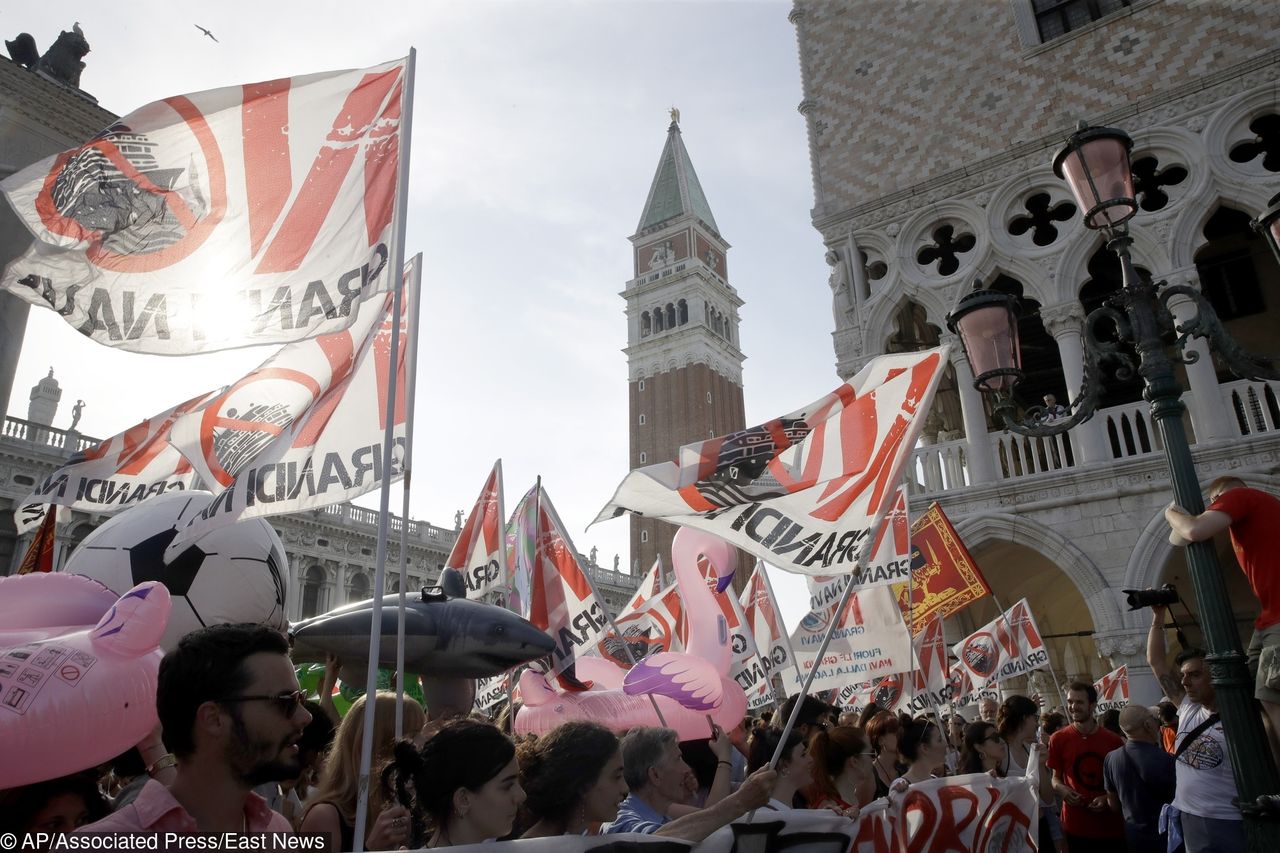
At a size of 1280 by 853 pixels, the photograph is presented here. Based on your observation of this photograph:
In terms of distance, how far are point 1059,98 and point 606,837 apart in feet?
47.2

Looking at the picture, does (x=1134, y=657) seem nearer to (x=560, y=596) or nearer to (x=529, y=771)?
(x=560, y=596)

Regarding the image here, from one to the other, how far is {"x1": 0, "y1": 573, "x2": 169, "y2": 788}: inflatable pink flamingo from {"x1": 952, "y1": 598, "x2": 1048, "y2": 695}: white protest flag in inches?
380

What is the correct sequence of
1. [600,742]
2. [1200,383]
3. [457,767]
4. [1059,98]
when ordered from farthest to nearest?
1. [1059,98]
2. [1200,383]
3. [600,742]
4. [457,767]

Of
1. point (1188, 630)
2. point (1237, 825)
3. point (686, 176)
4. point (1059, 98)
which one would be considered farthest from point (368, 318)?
point (686, 176)

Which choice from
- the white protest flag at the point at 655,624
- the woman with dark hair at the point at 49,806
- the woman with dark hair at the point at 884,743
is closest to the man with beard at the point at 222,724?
the woman with dark hair at the point at 49,806

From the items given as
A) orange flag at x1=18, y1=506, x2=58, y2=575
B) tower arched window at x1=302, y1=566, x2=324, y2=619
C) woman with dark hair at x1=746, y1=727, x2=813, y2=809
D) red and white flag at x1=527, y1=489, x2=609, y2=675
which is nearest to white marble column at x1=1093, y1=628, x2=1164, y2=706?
red and white flag at x1=527, y1=489, x2=609, y2=675

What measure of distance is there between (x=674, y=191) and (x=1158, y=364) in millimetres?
65592

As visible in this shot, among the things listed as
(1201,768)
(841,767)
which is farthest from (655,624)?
(1201,768)

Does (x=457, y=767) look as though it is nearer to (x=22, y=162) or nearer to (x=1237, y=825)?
(x=1237, y=825)

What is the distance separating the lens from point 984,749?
16.6 ft

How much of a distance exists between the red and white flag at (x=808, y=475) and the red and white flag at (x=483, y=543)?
310cm

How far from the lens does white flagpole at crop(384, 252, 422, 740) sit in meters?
3.15

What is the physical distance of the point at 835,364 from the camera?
45.5 feet

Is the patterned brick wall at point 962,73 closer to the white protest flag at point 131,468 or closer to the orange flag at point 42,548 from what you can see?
the white protest flag at point 131,468
